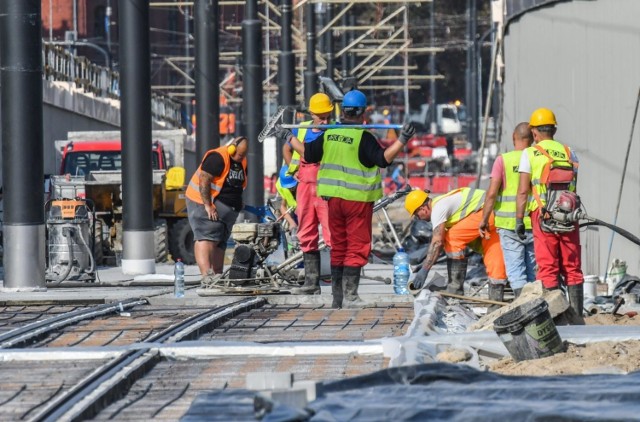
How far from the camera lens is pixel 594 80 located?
21.4m

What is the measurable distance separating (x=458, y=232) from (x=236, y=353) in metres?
5.36

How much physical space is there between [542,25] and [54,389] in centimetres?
1754

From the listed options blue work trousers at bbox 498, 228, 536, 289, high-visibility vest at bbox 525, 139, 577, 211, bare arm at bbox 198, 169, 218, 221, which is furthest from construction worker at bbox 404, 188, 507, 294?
bare arm at bbox 198, 169, 218, 221

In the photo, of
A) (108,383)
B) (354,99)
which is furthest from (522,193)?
(108,383)

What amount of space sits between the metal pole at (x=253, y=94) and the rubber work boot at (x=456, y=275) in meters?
13.2

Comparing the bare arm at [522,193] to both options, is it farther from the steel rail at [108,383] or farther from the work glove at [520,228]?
the steel rail at [108,383]

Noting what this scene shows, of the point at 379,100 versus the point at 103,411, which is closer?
the point at 103,411

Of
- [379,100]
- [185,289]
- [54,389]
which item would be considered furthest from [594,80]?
[379,100]

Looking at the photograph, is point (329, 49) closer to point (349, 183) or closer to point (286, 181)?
point (286, 181)

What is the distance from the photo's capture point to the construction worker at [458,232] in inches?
585

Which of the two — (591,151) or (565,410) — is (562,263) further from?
(591,151)

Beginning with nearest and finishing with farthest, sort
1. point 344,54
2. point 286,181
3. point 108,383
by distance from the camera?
point 108,383 → point 286,181 → point 344,54

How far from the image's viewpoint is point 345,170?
1386 centimetres

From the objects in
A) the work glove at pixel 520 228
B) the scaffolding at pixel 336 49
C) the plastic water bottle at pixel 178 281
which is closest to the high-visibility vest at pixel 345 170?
the work glove at pixel 520 228
